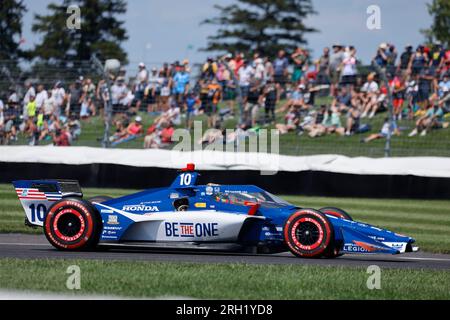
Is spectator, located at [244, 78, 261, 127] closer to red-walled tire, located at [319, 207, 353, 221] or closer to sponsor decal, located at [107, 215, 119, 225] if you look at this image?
red-walled tire, located at [319, 207, 353, 221]

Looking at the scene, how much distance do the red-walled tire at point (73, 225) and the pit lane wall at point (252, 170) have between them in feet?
20.9

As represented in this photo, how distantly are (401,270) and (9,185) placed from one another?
431 inches

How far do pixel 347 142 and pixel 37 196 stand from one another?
29.8 feet

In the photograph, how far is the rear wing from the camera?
12.6 metres

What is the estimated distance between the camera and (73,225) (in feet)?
39.3

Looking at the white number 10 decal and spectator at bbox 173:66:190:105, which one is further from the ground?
spectator at bbox 173:66:190:105

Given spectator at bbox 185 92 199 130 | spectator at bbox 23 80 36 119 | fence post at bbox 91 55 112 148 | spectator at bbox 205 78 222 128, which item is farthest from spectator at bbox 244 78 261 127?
spectator at bbox 23 80 36 119

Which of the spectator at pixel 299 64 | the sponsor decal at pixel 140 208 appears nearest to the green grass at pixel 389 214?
the sponsor decal at pixel 140 208

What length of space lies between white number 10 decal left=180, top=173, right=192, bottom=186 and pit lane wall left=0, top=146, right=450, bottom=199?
19.3 ft

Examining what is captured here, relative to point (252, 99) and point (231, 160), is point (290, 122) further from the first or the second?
point (231, 160)

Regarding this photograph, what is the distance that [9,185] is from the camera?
1944 cm

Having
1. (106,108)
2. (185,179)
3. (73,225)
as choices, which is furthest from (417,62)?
(73,225)

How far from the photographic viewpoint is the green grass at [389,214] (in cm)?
1459

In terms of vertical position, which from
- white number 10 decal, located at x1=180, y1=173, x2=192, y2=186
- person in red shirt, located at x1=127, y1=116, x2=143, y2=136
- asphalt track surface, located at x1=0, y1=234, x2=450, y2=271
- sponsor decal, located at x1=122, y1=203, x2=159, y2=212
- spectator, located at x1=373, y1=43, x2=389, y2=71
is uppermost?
spectator, located at x1=373, y1=43, x2=389, y2=71
